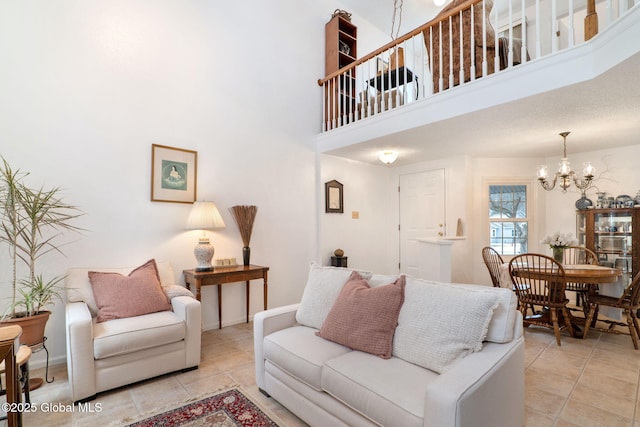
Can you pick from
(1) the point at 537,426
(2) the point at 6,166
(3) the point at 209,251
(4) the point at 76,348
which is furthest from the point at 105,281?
(1) the point at 537,426

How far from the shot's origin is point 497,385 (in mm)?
1361

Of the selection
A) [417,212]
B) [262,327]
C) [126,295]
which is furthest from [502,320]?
[417,212]

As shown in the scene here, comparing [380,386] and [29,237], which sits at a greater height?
[29,237]

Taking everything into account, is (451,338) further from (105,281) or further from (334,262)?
(334,262)

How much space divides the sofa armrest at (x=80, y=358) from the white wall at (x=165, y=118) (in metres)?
0.95

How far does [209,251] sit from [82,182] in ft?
4.14

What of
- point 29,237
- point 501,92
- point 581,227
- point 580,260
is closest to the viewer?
point 29,237

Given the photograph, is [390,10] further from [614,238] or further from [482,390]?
[482,390]

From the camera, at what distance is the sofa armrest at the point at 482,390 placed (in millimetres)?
1146

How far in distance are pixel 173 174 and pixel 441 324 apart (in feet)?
9.58

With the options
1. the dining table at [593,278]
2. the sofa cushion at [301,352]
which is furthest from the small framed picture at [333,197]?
the sofa cushion at [301,352]

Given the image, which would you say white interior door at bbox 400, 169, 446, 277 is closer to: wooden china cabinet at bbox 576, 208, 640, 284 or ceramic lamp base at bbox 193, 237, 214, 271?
wooden china cabinet at bbox 576, 208, 640, 284

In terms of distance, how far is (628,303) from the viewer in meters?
3.00

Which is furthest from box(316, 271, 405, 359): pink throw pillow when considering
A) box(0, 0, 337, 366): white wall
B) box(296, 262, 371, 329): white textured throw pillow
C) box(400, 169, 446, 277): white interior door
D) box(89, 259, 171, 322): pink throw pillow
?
box(400, 169, 446, 277): white interior door
